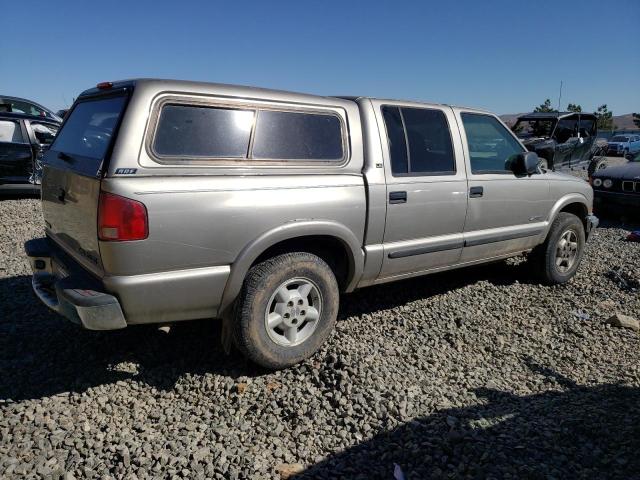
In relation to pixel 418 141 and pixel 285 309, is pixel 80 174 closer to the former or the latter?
pixel 285 309

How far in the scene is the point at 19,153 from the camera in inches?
348

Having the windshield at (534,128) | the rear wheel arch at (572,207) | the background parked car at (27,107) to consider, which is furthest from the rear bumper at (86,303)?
the windshield at (534,128)

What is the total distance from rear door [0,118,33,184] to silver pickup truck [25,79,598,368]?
600 centimetres

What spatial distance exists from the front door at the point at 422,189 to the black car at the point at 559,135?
985 centimetres

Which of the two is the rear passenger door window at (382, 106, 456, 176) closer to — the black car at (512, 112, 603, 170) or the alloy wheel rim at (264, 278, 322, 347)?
the alloy wheel rim at (264, 278, 322, 347)

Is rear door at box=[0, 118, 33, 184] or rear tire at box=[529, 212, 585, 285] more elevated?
rear door at box=[0, 118, 33, 184]

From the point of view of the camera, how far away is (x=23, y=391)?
125 inches

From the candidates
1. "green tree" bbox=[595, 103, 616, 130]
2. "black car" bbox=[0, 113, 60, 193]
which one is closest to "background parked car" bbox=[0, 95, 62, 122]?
"black car" bbox=[0, 113, 60, 193]

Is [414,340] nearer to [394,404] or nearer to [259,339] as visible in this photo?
[394,404]

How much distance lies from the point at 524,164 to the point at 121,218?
3627 mm

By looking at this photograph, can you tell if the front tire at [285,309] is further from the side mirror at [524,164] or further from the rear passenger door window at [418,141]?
the side mirror at [524,164]

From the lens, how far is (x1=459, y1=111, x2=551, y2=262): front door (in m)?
4.54

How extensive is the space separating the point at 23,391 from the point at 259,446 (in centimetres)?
160

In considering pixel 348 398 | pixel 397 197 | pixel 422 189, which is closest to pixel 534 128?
pixel 422 189
